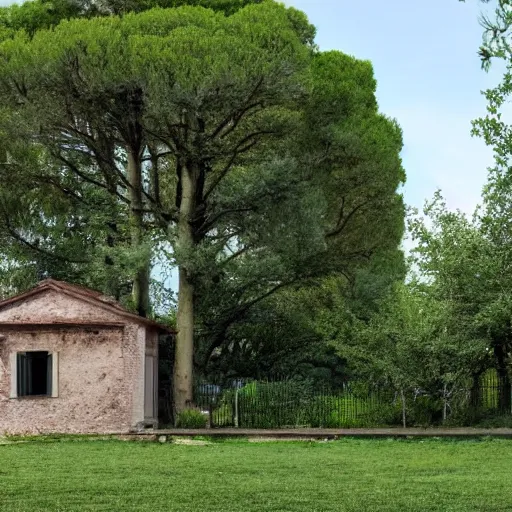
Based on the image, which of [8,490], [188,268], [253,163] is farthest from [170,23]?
[8,490]

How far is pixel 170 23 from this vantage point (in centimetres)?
3006

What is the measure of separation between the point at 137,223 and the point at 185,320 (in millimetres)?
3394

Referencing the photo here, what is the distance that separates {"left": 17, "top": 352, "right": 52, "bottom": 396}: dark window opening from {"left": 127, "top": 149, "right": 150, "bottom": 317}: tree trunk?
3.99 metres

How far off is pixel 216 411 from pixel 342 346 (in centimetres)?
433

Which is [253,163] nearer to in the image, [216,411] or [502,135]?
[216,411]

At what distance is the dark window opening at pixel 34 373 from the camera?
28672 mm

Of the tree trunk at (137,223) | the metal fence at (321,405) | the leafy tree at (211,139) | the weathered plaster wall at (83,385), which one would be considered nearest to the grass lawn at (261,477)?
the weathered plaster wall at (83,385)

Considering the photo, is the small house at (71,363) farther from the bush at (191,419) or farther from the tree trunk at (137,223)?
the tree trunk at (137,223)

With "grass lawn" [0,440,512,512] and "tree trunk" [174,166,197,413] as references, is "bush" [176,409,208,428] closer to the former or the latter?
"tree trunk" [174,166,197,413]

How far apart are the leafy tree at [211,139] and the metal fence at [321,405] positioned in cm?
191

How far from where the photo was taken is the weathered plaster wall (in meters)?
28.5

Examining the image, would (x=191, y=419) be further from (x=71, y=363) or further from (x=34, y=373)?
(x=34, y=373)

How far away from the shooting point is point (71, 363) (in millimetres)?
28656

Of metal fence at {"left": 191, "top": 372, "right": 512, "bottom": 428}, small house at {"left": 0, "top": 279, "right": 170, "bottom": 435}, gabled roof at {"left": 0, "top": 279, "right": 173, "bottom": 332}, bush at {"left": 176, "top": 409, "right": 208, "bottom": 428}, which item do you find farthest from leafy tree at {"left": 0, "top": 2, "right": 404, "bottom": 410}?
small house at {"left": 0, "top": 279, "right": 170, "bottom": 435}
